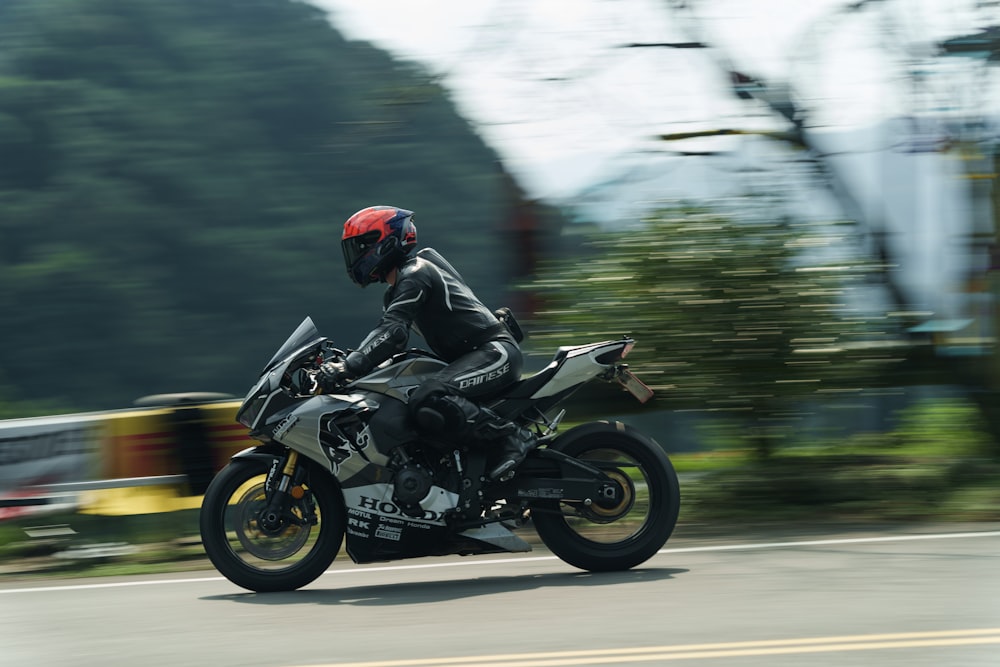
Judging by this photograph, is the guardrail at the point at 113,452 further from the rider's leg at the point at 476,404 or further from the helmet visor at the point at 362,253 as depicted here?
the rider's leg at the point at 476,404

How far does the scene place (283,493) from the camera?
7.61 meters

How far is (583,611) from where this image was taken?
6.52 meters

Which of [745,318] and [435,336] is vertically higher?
[435,336]

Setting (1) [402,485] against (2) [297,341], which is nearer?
(1) [402,485]

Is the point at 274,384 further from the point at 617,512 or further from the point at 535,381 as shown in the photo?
the point at 617,512

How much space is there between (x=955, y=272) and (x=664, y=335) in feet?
8.66


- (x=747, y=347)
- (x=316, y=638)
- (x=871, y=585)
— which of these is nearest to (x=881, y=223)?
(x=747, y=347)

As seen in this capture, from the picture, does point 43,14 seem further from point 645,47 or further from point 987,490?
point 987,490

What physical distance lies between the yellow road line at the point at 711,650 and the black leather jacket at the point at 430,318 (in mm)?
2175

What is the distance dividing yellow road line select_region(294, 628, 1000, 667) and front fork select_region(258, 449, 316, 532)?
2.01 m

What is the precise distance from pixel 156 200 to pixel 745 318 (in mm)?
43083

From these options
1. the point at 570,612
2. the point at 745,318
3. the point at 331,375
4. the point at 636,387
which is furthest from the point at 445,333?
the point at 745,318

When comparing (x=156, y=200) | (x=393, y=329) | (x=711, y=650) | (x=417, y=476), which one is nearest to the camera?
(x=711, y=650)

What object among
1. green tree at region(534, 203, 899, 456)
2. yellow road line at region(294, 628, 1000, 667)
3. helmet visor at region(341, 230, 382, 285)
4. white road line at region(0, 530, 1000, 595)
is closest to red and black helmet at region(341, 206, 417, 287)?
helmet visor at region(341, 230, 382, 285)
